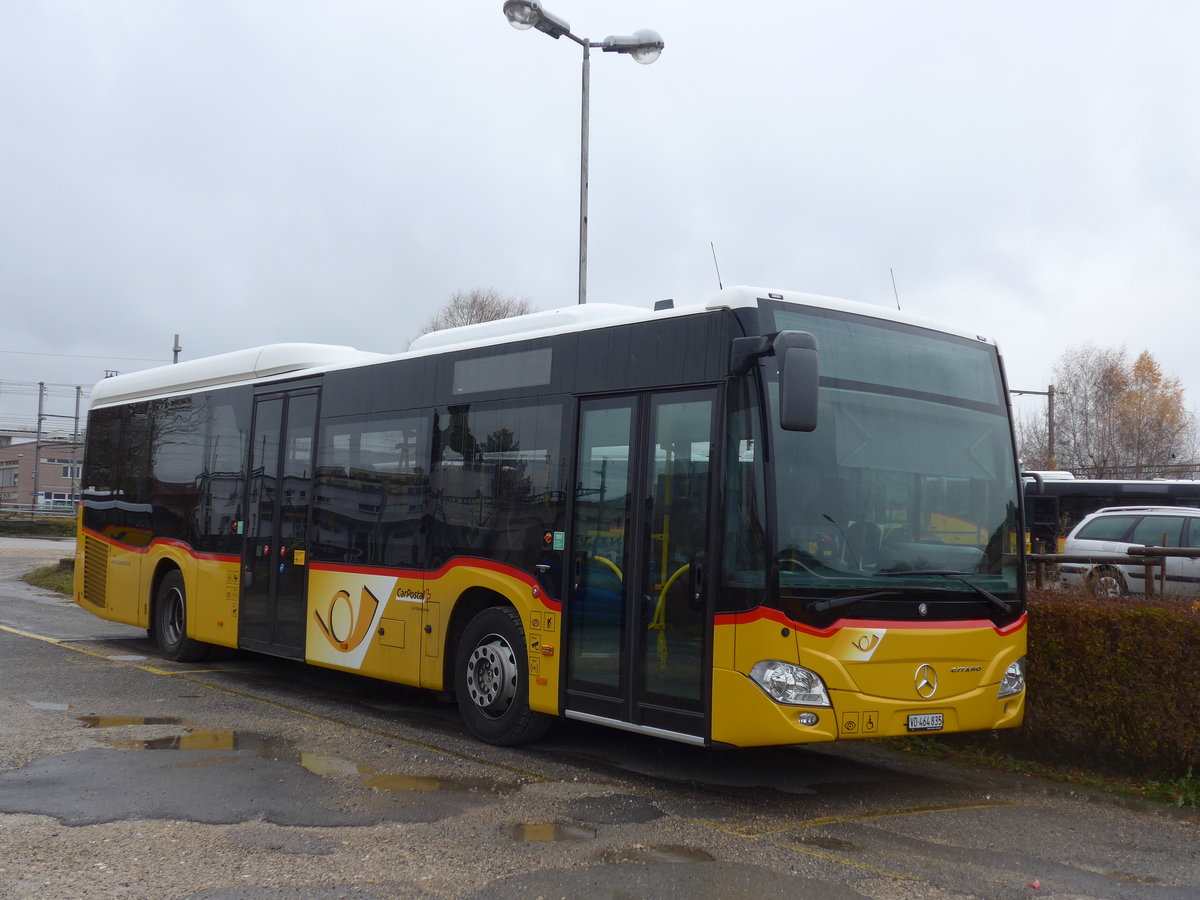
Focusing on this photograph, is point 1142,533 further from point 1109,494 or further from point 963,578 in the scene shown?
point 1109,494

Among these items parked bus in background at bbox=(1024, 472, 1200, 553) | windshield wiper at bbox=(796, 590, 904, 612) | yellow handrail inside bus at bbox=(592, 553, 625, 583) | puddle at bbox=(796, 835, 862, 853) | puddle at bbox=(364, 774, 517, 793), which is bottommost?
puddle at bbox=(364, 774, 517, 793)

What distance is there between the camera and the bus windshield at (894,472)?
682 centimetres

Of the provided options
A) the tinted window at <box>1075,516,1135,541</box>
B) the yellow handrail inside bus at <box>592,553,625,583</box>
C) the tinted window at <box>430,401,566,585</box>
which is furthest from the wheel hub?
the tinted window at <box>1075,516,1135,541</box>

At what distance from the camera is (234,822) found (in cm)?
634

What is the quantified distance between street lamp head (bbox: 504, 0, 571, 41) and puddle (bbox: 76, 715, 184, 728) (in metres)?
9.08

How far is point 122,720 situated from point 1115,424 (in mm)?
61449

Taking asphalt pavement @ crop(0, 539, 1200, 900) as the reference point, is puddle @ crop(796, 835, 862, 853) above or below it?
above

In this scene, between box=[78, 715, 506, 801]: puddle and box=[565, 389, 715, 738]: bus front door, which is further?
box=[78, 715, 506, 801]: puddle

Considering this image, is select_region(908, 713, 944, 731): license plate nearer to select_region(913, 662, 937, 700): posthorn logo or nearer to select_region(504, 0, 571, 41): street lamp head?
select_region(913, 662, 937, 700): posthorn logo

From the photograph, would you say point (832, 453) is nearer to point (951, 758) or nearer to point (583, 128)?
point (951, 758)

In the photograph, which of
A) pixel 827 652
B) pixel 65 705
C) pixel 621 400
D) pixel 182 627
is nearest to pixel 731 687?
pixel 827 652

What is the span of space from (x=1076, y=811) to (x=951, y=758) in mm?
1635

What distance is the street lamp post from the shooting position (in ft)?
46.1

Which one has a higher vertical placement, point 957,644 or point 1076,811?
point 957,644
